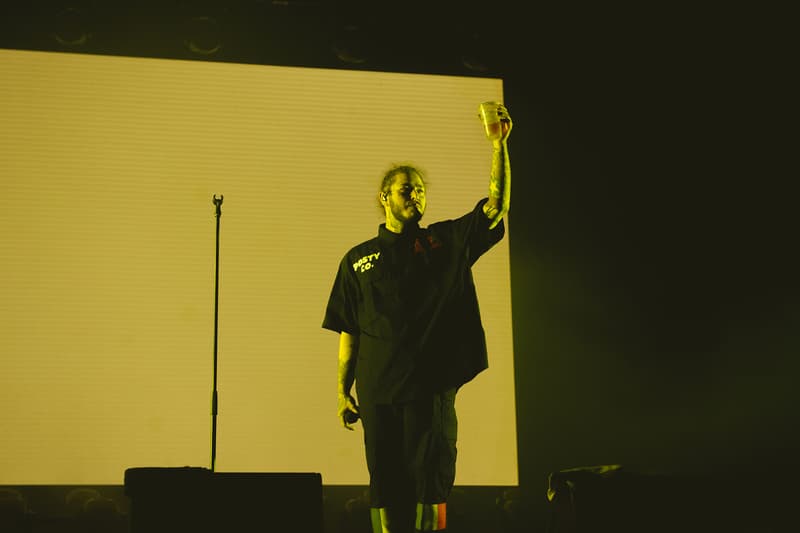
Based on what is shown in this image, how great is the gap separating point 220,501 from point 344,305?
0.90 m

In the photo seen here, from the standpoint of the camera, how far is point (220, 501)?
2332 millimetres

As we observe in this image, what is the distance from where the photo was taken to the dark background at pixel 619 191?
4285mm

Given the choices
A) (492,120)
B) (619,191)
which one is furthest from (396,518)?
(619,191)

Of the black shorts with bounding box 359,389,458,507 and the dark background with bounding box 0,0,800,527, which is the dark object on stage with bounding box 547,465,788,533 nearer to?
the black shorts with bounding box 359,389,458,507

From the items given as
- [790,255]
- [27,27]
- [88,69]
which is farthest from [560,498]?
[27,27]

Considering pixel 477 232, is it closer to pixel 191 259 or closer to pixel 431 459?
pixel 431 459

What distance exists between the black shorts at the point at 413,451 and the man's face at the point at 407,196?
56cm

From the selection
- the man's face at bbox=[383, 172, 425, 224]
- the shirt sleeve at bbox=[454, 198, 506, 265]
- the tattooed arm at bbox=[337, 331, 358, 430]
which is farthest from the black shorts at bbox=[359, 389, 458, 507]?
the man's face at bbox=[383, 172, 425, 224]

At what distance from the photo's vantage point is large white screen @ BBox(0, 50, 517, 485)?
153 inches

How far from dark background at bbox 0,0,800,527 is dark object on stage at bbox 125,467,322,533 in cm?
201

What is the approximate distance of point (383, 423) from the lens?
2.88 m

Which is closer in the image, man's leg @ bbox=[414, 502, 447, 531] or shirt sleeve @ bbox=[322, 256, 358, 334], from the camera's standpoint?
man's leg @ bbox=[414, 502, 447, 531]

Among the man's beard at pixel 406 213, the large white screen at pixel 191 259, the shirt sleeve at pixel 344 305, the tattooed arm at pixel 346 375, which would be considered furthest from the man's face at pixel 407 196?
the large white screen at pixel 191 259

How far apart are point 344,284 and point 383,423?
1.59 feet
